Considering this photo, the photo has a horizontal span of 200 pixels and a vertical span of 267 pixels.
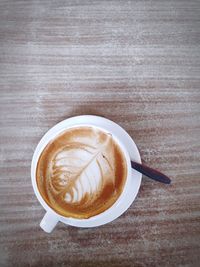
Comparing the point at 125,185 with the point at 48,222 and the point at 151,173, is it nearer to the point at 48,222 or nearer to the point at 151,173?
the point at 151,173

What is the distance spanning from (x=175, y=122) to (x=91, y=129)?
0.76 ft

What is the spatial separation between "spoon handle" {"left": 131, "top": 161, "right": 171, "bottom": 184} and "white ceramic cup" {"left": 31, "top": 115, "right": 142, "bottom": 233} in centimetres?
1

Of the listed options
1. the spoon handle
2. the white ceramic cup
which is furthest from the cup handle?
the spoon handle

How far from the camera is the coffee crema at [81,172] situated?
24.4 inches

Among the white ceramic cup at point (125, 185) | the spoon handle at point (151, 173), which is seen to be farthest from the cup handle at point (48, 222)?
the spoon handle at point (151, 173)

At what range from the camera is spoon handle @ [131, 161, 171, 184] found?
66 centimetres

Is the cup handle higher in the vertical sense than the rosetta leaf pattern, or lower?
lower

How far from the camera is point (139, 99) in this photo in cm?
75

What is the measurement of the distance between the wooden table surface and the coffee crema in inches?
3.5

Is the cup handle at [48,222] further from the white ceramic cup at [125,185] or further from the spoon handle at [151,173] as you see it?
the spoon handle at [151,173]

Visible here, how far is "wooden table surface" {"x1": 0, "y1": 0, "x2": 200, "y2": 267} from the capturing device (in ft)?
2.20

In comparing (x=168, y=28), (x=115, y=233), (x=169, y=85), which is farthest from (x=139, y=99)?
(x=115, y=233)

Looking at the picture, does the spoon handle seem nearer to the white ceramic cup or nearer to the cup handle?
the white ceramic cup

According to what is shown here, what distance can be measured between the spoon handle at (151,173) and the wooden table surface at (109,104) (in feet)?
0.11
